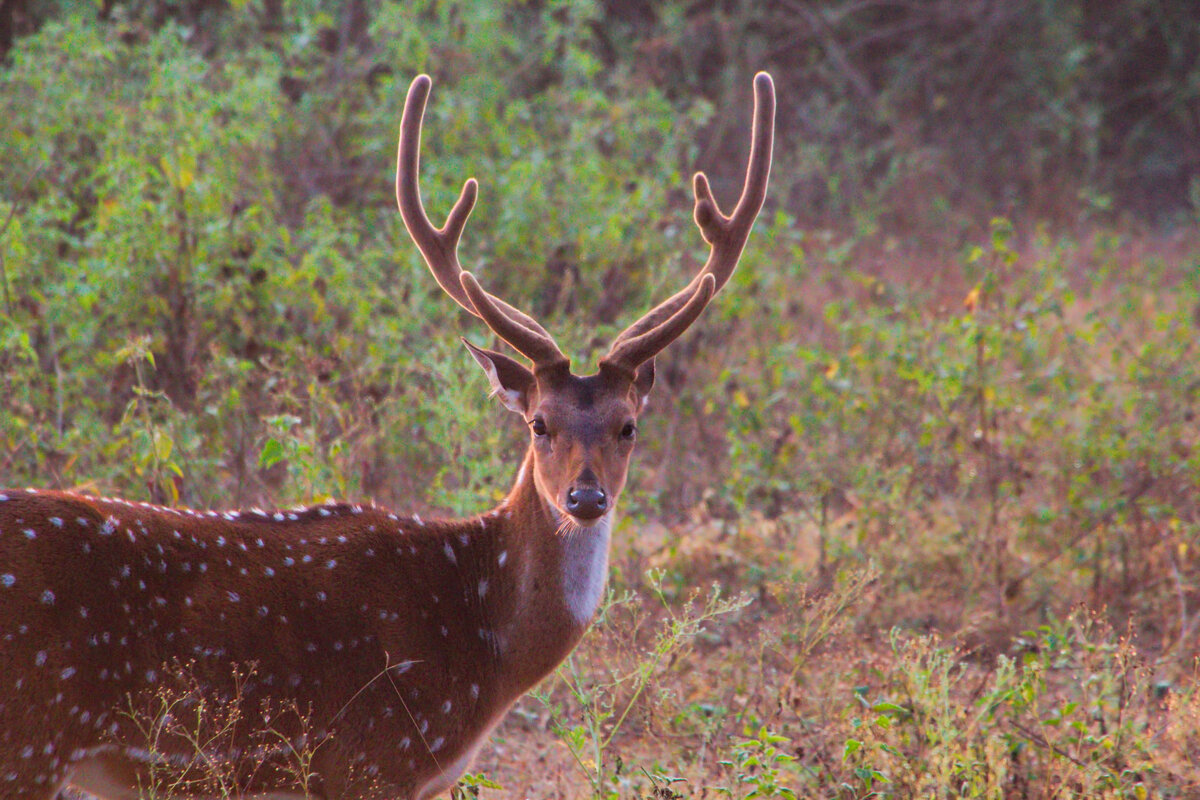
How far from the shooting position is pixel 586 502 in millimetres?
4125

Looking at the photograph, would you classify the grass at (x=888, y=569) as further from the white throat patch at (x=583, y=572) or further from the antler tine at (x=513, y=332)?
the antler tine at (x=513, y=332)

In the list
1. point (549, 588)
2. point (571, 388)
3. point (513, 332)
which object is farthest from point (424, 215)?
point (549, 588)

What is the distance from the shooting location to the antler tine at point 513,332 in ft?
14.3

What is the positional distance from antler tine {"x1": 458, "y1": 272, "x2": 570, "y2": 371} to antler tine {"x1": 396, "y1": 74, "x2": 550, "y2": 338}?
13.8 inches

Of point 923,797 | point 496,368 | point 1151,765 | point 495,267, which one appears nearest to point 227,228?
point 495,267

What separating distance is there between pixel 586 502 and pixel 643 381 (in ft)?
2.43

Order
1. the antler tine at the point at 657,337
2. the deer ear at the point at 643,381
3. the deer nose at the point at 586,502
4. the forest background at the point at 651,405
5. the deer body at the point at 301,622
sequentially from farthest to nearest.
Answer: the forest background at the point at 651,405
the deer ear at the point at 643,381
the antler tine at the point at 657,337
the deer nose at the point at 586,502
the deer body at the point at 301,622

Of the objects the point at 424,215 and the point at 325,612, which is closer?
the point at 325,612

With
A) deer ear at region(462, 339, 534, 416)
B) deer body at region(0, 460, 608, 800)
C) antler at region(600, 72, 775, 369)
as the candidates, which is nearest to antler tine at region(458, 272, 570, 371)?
deer ear at region(462, 339, 534, 416)

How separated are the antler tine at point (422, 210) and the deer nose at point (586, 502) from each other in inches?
34.2

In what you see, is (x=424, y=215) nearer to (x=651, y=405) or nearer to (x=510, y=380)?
(x=510, y=380)

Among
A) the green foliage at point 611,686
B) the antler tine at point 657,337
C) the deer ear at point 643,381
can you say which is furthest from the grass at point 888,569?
the antler tine at point 657,337

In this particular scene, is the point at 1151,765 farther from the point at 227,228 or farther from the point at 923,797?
the point at 227,228

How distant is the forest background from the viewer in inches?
194
